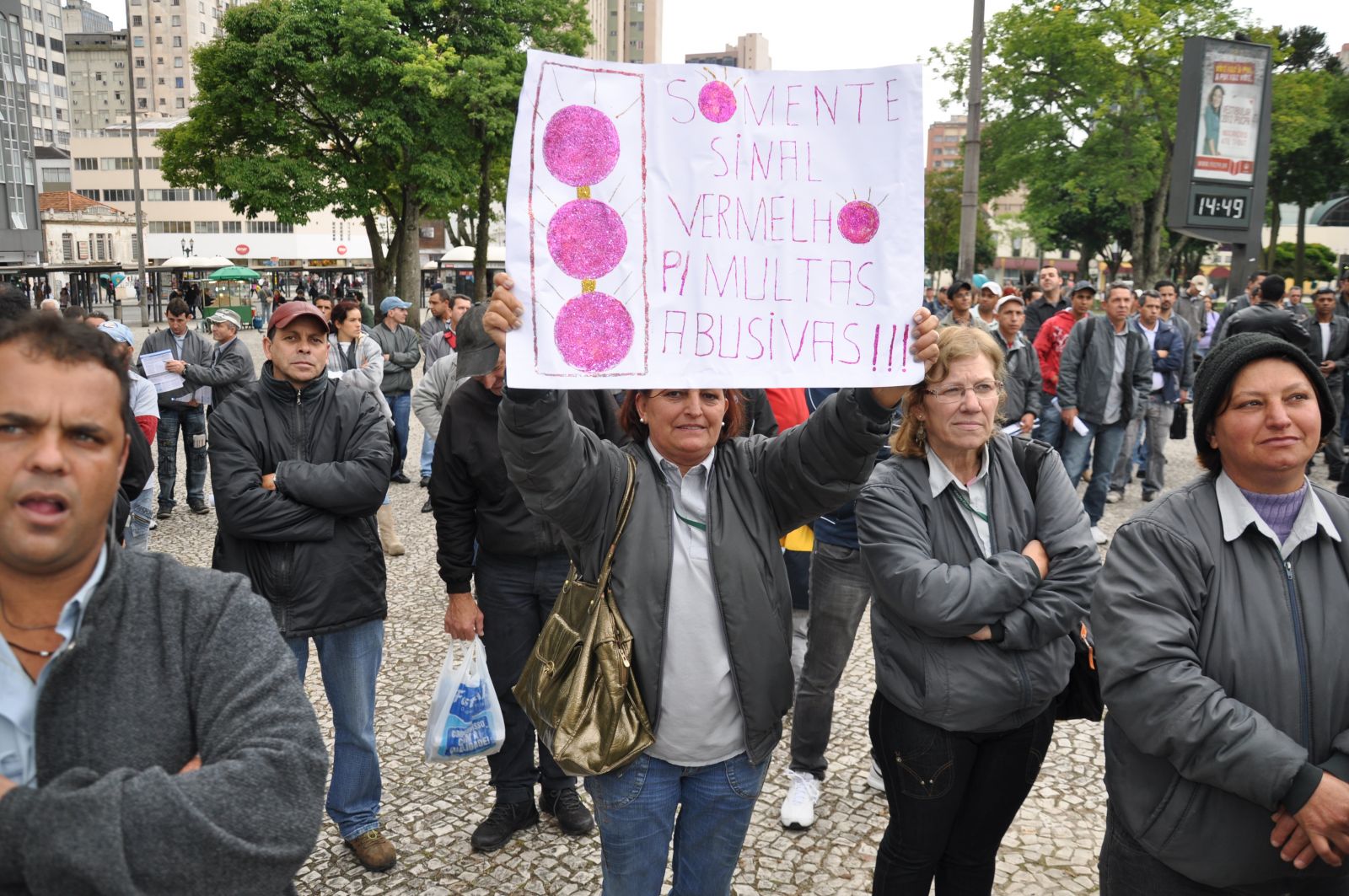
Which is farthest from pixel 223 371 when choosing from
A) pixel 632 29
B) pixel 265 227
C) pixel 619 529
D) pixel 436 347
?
pixel 632 29

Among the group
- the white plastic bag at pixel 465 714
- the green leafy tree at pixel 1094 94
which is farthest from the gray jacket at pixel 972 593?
the green leafy tree at pixel 1094 94

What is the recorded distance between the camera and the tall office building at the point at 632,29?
449ft

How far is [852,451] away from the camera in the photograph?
232 cm

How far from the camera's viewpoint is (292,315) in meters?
3.60

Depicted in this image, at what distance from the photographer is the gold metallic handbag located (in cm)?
230

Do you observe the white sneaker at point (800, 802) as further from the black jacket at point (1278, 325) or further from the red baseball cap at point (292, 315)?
the red baseball cap at point (292, 315)

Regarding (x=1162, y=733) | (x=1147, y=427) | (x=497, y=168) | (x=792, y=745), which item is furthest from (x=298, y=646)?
(x=497, y=168)

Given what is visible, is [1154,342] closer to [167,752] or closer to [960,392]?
[960,392]

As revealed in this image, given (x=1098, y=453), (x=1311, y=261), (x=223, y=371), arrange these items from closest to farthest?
(x=1098, y=453) → (x=223, y=371) → (x=1311, y=261)

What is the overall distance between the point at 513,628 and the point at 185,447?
6756 millimetres

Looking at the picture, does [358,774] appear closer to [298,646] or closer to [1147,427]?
[298,646]

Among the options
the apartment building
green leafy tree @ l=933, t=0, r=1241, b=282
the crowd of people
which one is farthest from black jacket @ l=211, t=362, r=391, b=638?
the apartment building

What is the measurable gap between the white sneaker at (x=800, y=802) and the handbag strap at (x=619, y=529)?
1.90 meters

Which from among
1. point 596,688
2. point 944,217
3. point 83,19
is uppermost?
point 83,19
